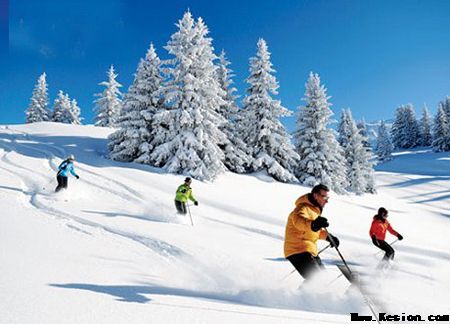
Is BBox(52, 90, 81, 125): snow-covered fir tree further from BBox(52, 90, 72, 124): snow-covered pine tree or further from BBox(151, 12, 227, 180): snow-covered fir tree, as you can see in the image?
BBox(151, 12, 227, 180): snow-covered fir tree

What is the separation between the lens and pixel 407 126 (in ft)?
270

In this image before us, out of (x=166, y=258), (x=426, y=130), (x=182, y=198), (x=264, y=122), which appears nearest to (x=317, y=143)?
(x=264, y=122)

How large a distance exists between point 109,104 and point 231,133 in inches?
1422

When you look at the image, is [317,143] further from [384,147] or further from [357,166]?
[384,147]

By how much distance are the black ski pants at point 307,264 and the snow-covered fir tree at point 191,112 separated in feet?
53.4

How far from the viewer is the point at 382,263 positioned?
360 inches

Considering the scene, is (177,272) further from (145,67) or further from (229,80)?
(229,80)

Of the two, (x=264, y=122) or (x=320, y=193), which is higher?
(x=264, y=122)

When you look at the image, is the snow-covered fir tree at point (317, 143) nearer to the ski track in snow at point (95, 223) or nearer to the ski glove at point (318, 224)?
the ski track in snow at point (95, 223)

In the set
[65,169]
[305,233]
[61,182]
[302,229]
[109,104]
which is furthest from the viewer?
[109,104]

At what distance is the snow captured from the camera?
4.43m

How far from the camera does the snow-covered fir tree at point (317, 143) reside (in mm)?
27781


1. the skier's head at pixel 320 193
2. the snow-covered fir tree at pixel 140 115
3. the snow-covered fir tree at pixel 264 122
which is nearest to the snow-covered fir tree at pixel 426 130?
the snow-covered fir tree at pixel 264 122

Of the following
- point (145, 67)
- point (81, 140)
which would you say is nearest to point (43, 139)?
point (81, 140)
